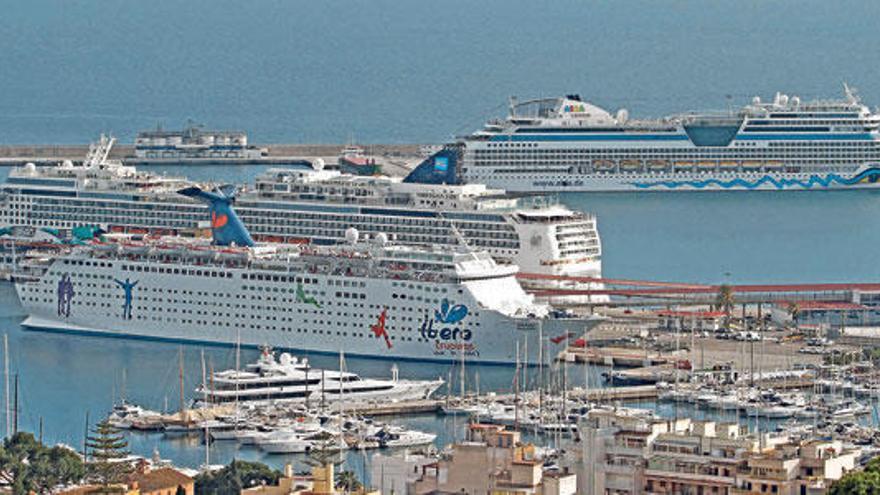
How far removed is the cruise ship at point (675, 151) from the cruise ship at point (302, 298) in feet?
73.4

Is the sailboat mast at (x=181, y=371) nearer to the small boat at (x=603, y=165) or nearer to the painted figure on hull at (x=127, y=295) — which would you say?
the painted figure on hull at (x=127, y=295)

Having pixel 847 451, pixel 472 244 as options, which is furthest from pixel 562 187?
pixel 847 451

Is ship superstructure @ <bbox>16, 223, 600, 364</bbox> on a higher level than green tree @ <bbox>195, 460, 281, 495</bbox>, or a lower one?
higher

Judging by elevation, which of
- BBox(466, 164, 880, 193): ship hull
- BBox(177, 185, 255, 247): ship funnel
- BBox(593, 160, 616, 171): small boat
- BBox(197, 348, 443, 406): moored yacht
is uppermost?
BBox(593, 160, 616, 171): small boat

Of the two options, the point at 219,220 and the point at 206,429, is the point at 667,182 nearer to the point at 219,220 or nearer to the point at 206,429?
the point at 219,220

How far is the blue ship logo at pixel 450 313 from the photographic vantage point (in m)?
41.8

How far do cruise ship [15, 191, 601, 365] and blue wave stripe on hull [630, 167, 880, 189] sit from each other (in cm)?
2319

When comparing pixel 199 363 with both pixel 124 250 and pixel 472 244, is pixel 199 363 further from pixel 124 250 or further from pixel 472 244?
pixel 472 244

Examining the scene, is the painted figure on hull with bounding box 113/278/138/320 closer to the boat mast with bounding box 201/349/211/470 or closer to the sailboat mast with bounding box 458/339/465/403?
the boat mast with bounding box 201/349/211/470

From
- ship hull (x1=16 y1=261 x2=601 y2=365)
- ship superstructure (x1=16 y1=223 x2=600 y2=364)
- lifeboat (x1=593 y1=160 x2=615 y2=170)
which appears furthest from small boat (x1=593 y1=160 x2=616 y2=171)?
ship hull (x1=16 y1=261 x2=601 y2=365)

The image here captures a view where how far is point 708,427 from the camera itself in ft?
82.6

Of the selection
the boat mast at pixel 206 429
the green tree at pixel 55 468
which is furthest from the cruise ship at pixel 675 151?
the green tree at pixel 55 468

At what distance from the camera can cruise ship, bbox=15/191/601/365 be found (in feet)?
137

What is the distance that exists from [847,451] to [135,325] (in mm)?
19725
